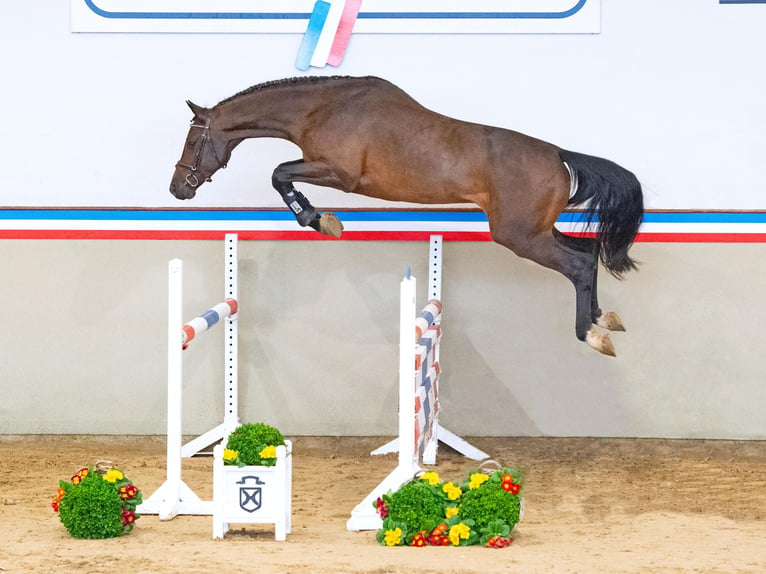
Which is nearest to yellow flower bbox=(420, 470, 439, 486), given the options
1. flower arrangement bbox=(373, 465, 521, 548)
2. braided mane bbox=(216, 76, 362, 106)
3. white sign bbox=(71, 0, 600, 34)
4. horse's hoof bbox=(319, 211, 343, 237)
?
flower arrangement bbox=(373, 465, 521, 548)

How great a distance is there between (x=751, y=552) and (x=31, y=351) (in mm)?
3335

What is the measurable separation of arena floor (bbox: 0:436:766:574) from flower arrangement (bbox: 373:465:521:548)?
2.4 inches

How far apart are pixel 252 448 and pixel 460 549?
29.7 inches

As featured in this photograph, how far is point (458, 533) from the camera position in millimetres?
3549

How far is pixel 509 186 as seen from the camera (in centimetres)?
437

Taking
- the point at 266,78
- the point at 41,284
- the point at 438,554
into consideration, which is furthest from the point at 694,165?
the point at 41,284

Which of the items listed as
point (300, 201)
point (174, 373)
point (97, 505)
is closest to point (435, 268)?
point (300, 201)

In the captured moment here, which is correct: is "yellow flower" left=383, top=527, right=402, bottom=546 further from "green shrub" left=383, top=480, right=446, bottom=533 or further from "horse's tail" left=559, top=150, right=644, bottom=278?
"horse's tail" left=559, top=150, right=644, bottom=278

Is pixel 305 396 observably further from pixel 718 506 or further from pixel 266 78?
pixel 718 506

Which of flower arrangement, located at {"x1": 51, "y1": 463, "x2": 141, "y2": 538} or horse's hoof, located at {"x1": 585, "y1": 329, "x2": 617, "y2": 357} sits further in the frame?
horse's hoof, located at {"x1": 585, "y1": 329, "x2": 617, "y2": 357}

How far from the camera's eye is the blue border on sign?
16.2 ft

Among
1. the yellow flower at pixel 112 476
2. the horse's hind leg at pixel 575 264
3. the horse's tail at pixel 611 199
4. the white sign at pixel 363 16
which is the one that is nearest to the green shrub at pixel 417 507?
the yellow flower at pixel 112 476

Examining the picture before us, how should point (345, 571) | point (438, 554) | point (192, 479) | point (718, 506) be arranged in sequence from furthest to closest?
point (192, 479) → point (718, 506) → point (438, 554) → point (345, 571)

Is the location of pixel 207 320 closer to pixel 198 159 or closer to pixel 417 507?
pixel 198 159
